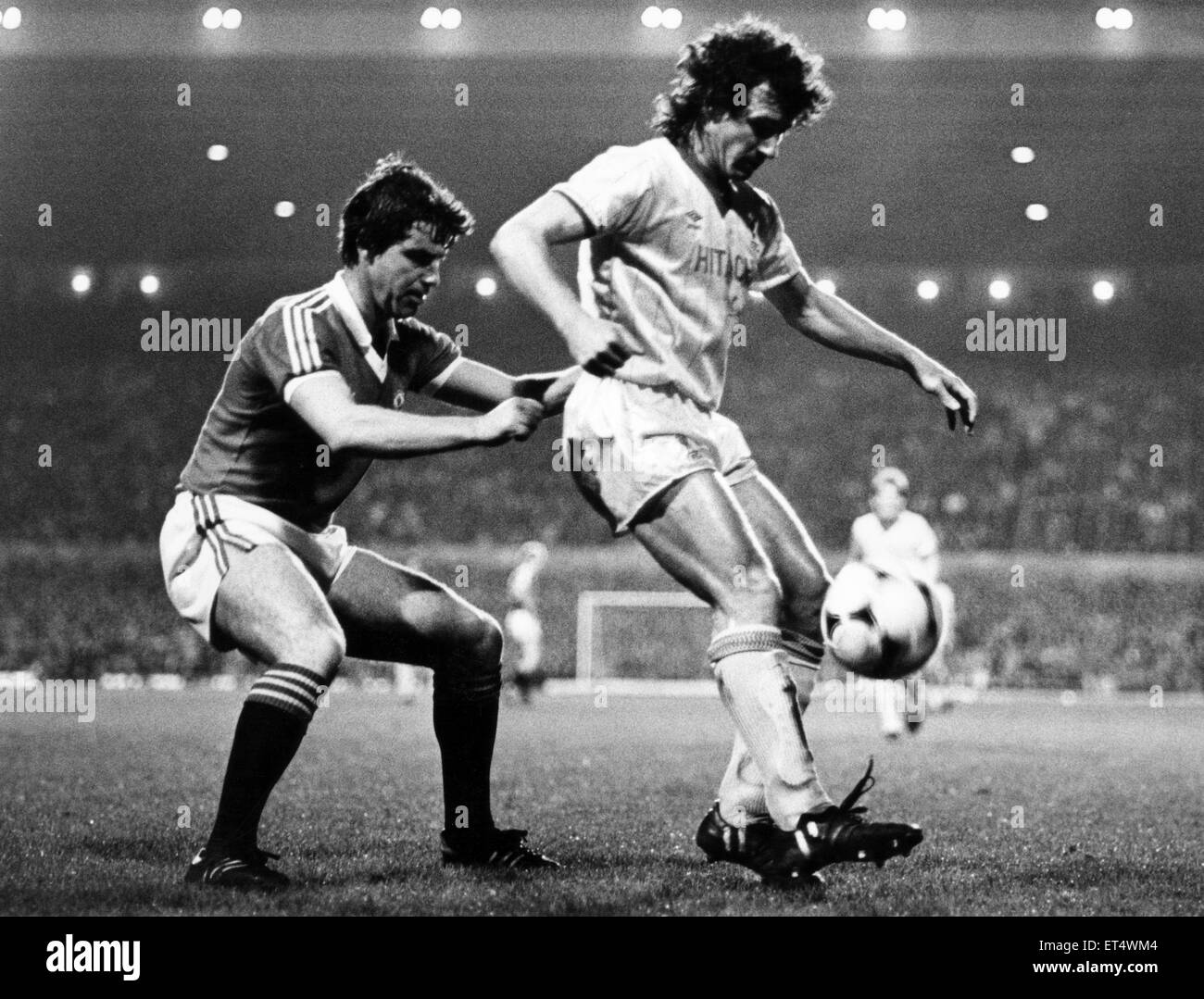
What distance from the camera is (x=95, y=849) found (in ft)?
15.3

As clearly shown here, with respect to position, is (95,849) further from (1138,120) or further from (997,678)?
(997,678)

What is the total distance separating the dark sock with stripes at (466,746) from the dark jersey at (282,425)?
65 cm

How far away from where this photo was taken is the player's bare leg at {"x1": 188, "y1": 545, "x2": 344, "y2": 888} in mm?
3725

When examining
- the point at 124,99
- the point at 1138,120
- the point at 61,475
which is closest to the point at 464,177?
the point at 124,99

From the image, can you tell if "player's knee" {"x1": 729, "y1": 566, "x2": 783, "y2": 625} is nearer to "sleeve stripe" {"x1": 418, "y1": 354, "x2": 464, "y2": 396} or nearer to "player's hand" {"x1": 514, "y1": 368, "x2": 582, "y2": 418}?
"player's hand" {"x1": 514, "y1": 368, "x2": 582, "y2": 418}

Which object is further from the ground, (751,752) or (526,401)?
(526,401)

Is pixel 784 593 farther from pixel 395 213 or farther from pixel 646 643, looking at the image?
pixel 646 643

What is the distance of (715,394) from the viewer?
398 centimetres

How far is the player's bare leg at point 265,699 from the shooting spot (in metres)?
3.72

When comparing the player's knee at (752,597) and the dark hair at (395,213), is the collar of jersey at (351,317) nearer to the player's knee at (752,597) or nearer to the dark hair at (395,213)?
the dark hair at (395,213)

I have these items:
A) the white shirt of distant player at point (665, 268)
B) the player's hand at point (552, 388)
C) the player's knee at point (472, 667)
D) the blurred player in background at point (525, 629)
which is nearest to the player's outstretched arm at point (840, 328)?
the white shirt of distant player at point (665, 268)

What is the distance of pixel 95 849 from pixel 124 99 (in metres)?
9.60

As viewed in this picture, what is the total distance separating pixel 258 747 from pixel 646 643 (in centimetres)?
1718

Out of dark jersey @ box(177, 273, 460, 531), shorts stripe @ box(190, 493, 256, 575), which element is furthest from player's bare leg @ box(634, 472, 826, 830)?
shorts stripe @ box(190, 493, 256, 575)
